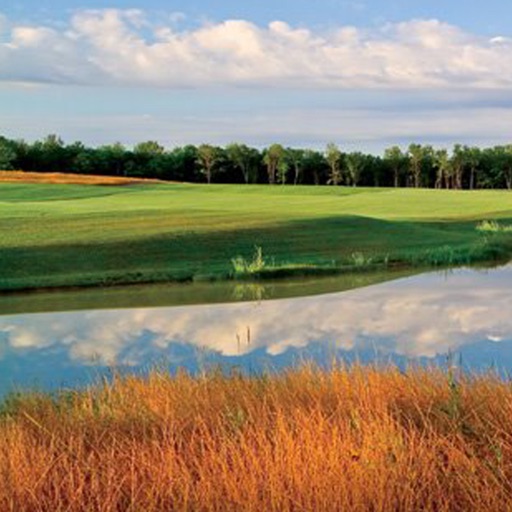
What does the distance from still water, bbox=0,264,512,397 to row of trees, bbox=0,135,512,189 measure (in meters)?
84.4

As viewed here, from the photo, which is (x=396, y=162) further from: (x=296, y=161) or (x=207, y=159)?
(x=207, y=159)

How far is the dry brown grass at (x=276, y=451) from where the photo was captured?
5664mm

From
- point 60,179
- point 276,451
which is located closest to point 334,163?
point 60,179

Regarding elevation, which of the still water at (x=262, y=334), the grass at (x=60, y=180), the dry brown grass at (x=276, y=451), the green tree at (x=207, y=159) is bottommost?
the still water at (x=262, y=334)

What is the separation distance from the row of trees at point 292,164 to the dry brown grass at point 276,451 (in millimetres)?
96076

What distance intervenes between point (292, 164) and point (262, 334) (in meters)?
104

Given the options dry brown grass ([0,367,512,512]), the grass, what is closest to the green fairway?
dry brown grass ([0,367,512,512])

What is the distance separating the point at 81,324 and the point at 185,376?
28.5 ft

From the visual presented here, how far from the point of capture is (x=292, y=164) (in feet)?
390

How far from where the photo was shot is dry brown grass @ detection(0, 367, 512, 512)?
5.66 metres

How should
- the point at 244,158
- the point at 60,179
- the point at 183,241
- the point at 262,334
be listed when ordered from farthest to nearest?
the point at 244,158 < the point at 60,179 < the point at 183,241 < the point at 262,334

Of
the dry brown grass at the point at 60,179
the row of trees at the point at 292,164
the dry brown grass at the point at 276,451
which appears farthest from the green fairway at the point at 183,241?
the row of trees at the point at 292,164

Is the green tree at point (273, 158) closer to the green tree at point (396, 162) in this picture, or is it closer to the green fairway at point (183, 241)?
the green tree at point (396, 162)

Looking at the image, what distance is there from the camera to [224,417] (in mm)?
7320
